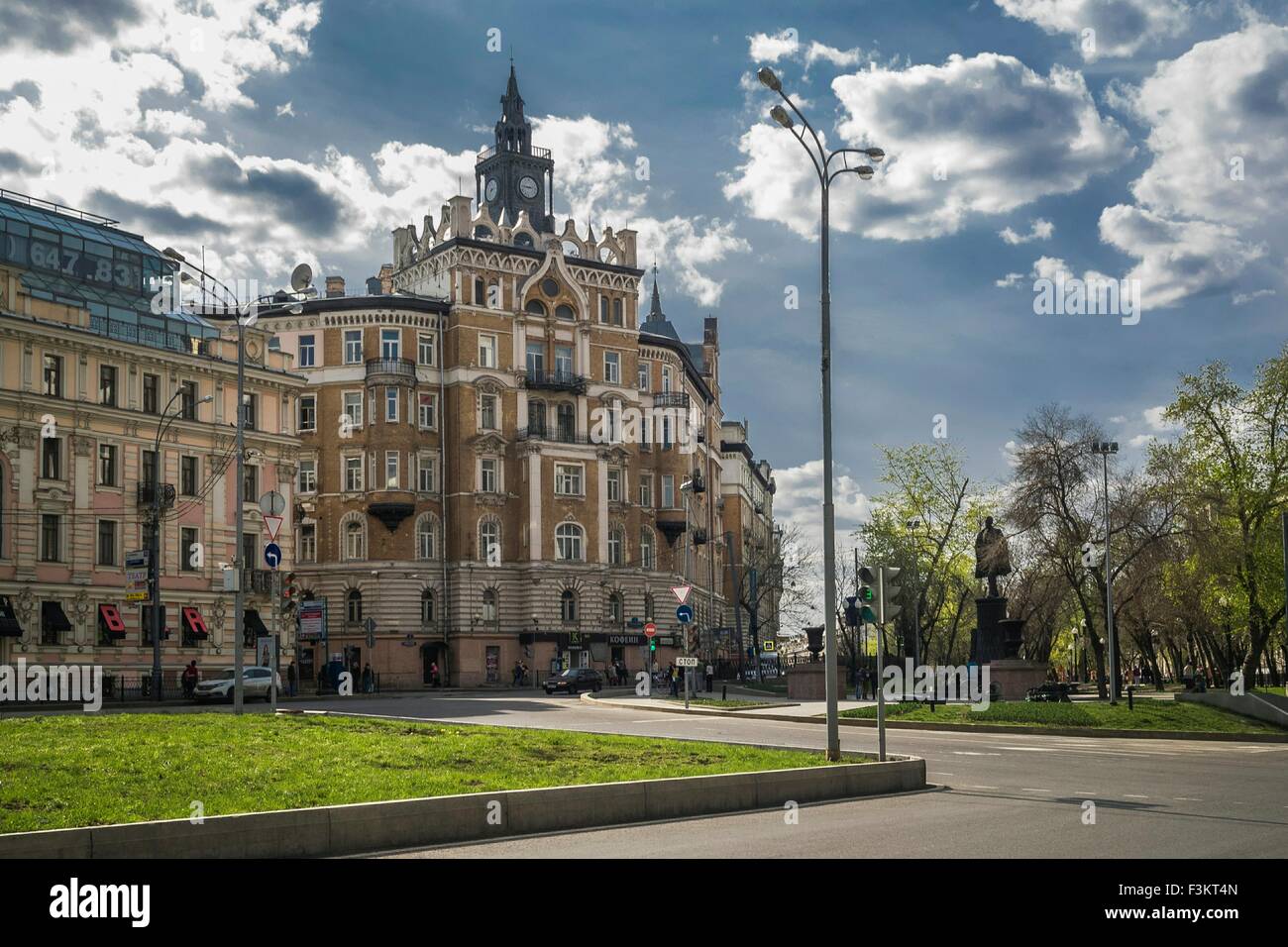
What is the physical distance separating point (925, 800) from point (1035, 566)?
3699 centimetres

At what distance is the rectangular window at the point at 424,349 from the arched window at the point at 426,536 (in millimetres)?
8789

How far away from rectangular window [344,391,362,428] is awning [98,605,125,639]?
2622 cm

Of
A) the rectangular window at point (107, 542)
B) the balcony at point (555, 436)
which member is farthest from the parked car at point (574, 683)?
the balcony at point (555, 436)

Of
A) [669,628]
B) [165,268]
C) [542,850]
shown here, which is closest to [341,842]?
[542,850]

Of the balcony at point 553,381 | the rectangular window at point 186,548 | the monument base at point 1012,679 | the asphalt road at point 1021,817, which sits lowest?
the monument base at point 1012,679

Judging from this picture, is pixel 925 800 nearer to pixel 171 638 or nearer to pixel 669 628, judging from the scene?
pixel 171 638

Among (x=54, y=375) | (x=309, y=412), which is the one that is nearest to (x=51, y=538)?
(x=54, y=375)

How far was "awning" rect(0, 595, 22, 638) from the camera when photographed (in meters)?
47.8

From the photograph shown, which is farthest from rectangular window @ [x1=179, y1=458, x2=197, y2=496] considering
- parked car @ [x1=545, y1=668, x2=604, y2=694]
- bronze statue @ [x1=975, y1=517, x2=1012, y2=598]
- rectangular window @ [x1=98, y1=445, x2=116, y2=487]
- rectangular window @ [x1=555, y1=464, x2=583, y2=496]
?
bronze statue @ [x1=975, y1=517, x2=1012, y2=598]

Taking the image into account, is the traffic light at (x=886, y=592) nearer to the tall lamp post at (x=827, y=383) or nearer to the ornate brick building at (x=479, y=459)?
the tall lamp post at (x=827, y=383)

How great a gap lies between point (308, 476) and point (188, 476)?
2059cm

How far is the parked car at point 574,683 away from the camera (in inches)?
2367

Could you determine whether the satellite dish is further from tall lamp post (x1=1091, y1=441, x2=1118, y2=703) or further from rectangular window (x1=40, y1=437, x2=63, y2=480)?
tall lamp post (x1=1091, y1=441, x2=1118, y2=703)
